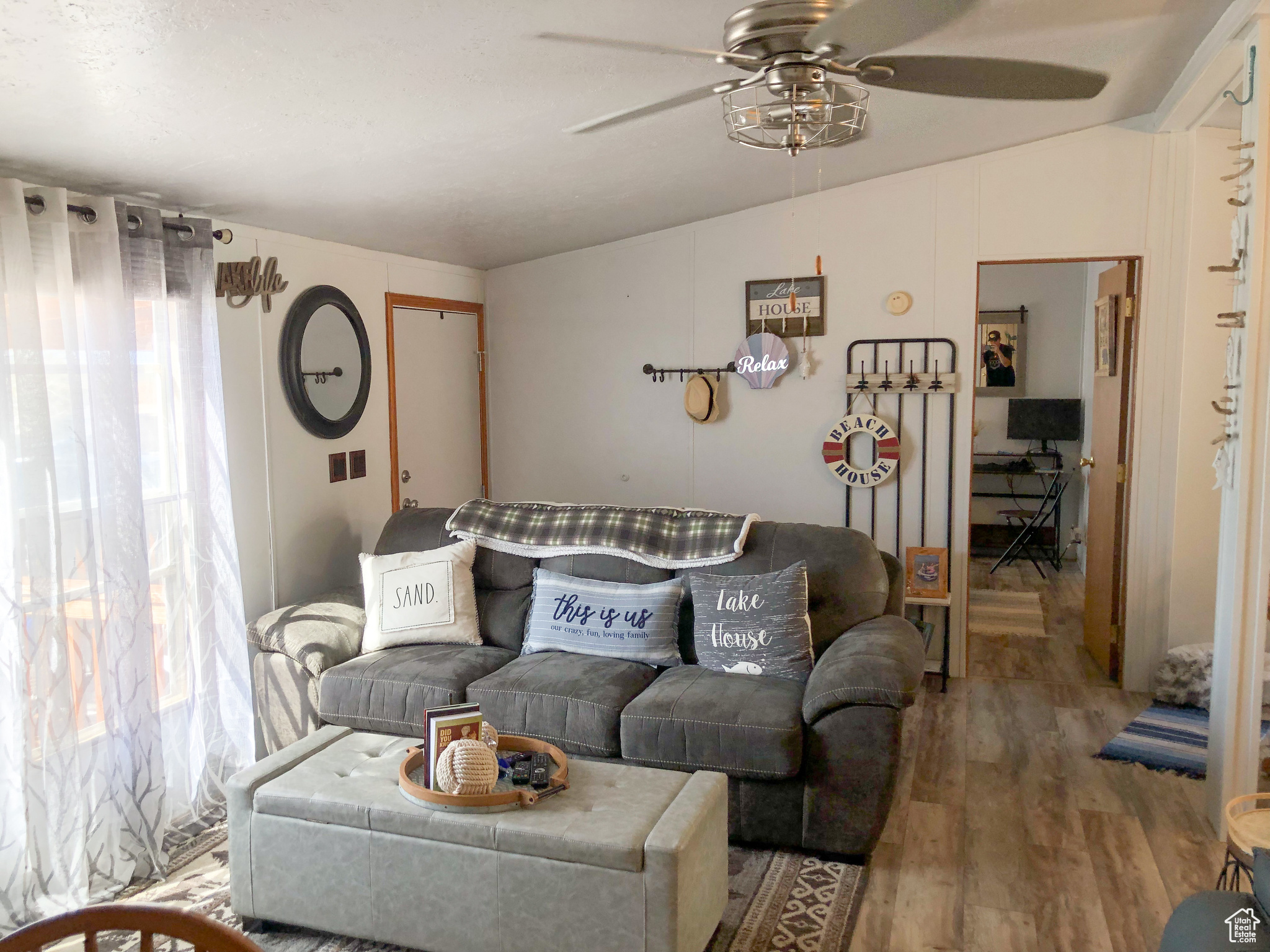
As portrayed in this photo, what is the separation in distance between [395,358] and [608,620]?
1973mm

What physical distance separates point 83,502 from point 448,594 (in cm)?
131

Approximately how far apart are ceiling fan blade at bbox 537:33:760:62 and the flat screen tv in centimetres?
575

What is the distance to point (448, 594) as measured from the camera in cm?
369

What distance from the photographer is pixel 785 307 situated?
479 cm

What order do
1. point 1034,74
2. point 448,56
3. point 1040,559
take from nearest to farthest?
1. point 1034,74
2. point 448,56
3. point 1040,559

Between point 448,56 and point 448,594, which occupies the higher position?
point 448,56

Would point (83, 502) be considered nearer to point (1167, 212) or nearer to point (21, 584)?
point (21, 584)

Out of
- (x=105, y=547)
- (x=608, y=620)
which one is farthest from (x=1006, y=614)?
(x=105, y=547)

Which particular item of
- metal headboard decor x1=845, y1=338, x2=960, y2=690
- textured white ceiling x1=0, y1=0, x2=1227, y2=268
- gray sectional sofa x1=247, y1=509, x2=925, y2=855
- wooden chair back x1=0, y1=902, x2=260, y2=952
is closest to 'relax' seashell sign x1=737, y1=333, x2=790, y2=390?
metal headboard decor x1=845, y1=338, x2=960, y2=690

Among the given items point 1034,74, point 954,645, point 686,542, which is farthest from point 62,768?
point 954,645

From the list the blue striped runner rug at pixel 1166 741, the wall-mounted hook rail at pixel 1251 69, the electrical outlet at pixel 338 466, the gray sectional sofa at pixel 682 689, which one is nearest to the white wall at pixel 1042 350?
the blue striped runner rug at pixel 1166 741

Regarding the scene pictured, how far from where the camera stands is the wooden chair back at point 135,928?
111 centimetres

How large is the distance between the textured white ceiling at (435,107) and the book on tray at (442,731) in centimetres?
159

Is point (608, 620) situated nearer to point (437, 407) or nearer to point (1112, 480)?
point (437, 407)
